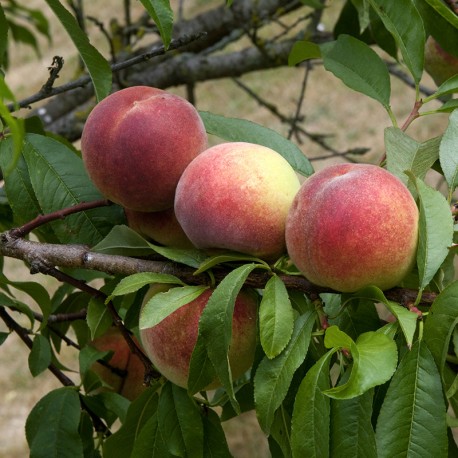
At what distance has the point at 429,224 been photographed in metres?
0.68

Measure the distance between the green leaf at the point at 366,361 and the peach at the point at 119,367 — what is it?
1.84 ft

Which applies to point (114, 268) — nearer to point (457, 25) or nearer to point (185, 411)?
point (185, 411)

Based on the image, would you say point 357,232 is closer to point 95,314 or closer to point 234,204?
point 234,204

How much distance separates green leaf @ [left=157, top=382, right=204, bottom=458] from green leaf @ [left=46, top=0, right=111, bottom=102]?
1.19 feet

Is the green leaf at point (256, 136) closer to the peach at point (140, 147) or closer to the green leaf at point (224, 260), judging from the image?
the peach at point (140, 147)

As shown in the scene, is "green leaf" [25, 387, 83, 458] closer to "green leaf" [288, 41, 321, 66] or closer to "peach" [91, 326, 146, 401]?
"peach" [91, 326, 146, 401]

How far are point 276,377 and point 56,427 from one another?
45cm

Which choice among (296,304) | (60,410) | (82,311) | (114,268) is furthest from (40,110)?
(296,304)

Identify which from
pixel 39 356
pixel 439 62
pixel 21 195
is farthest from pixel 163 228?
pixel 439 62

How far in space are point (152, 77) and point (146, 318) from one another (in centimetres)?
102

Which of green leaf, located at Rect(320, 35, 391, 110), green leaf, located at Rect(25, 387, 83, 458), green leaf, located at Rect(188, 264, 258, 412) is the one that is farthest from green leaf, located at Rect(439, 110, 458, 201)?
green leaf, located at Rect(25, 387, 83, 458)

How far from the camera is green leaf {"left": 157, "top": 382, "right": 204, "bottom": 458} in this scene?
0.81 meters

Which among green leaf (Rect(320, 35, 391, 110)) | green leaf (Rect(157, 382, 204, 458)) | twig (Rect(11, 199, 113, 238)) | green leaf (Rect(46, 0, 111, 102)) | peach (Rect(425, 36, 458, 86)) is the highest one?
green leaf (Rect(46, 0, 111, 102))

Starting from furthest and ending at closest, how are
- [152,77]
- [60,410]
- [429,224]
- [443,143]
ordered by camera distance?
[152,77]
[60,410]
[443,143]
[429,224]
